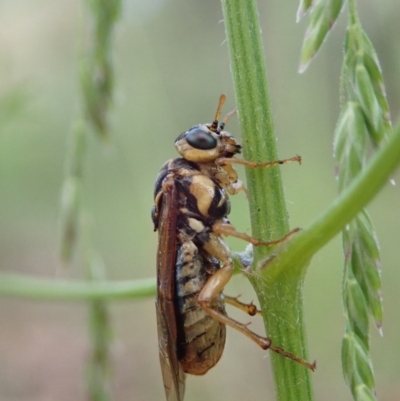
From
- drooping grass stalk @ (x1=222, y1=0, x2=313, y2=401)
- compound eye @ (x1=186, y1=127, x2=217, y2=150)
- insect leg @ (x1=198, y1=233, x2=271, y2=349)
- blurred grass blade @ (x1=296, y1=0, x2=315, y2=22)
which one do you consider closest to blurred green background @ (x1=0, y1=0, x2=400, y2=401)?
compound eye @ (x1=186, y1=127, x2=217, y2=150)

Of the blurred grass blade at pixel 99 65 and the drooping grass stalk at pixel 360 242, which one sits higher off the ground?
the blurred grass blade at pixel 99 65

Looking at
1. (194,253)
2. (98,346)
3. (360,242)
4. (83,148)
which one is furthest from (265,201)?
(98,346)

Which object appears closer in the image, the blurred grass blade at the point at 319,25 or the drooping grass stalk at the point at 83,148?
Result: the blurred grass blade at the point at 319,25

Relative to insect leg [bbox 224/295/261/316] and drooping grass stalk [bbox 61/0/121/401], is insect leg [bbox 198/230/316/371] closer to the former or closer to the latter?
insect leg [bbox 224/295/261/316]

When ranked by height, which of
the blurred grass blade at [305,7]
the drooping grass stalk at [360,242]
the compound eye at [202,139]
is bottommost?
the drooping grass stalk at [360,242]

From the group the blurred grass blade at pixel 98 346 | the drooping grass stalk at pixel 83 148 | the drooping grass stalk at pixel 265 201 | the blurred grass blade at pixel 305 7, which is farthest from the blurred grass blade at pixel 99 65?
the blurred grass blade at pixel 305 7

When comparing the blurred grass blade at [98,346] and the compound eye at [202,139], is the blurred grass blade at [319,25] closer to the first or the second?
the compound eye at [202,139]
